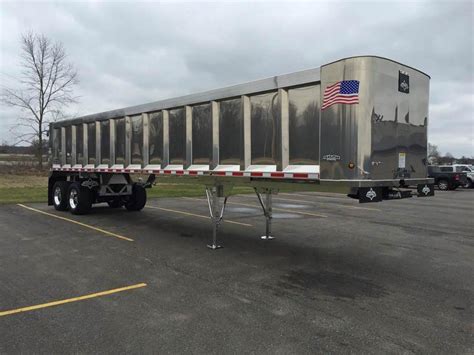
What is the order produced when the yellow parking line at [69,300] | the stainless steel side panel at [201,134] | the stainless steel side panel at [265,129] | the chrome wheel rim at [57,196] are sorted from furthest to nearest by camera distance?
the chrome wheel rim at [57,196], the stainless steel side panel at [201,134], the stainless steel side panel at [265,129], the yellow parking line at [69,300]

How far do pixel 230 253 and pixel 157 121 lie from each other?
366 centimetres

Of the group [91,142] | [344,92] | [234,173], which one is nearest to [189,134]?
[234,173]

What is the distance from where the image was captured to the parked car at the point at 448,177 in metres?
29.5

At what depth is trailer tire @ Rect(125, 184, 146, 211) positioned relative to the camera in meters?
13.6

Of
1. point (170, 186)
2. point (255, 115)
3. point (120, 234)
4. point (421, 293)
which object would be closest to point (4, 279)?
point (120, 234)

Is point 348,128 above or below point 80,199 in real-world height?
above

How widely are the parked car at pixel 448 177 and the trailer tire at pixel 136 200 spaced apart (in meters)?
22.9

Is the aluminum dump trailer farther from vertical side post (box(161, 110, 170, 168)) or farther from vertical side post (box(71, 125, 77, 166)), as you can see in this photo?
vertical side post (box(71, 125, 77, 166))

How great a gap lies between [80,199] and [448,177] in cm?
2629

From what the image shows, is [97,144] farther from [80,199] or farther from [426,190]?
[426,190]

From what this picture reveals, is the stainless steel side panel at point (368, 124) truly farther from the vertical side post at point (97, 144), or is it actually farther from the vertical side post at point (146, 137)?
the vertical side post at point (97, 144)

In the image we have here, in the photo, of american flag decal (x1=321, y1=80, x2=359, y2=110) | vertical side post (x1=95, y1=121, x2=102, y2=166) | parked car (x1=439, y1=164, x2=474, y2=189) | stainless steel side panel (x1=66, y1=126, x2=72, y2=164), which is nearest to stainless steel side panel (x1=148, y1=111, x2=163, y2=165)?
vertical side post (x1=95, y1=121, x2=102, y2=166)

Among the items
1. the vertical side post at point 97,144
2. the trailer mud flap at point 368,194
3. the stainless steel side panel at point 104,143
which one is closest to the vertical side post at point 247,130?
the trailer mud flap at point 368,194

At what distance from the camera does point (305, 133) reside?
244 inches
